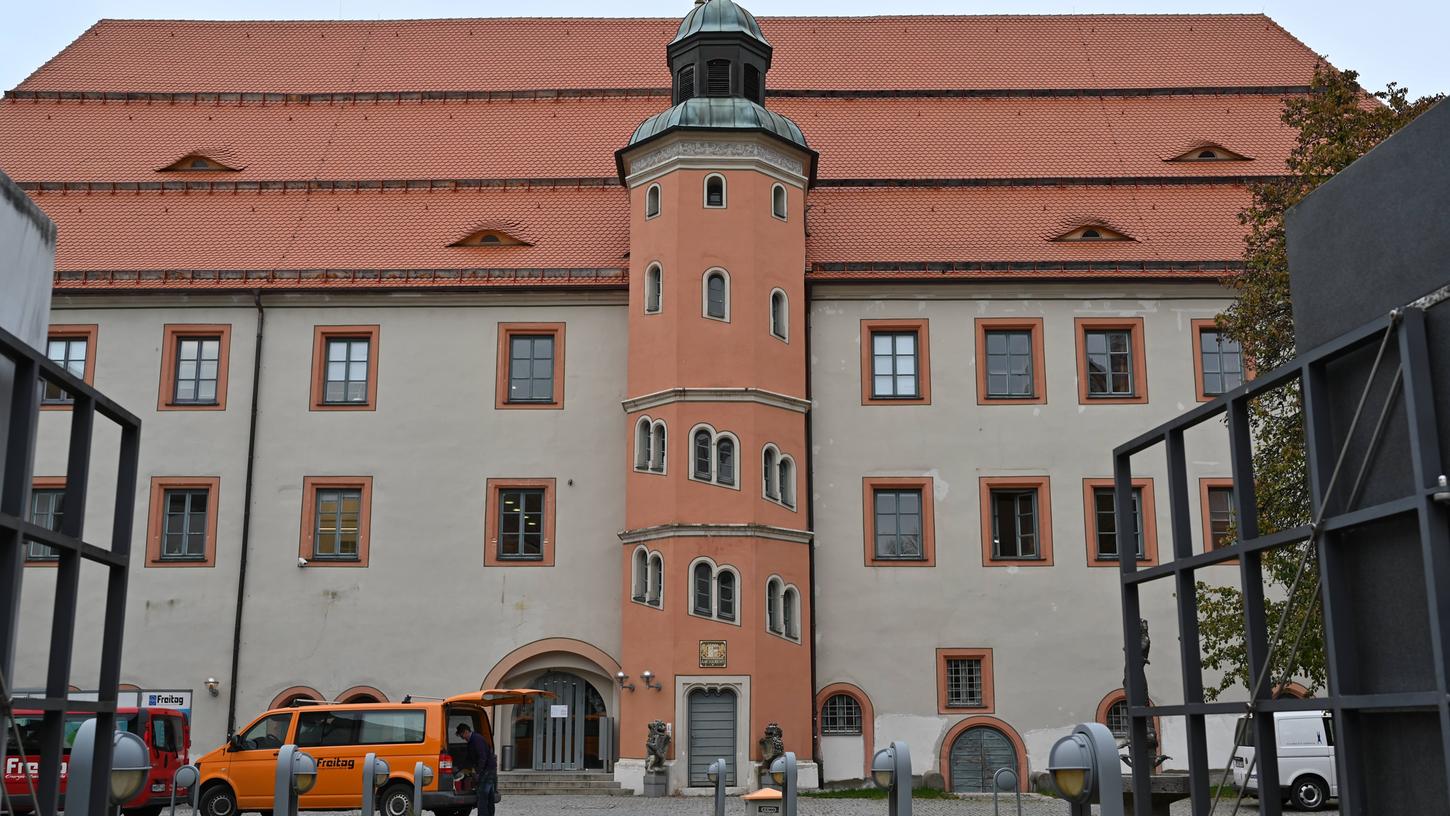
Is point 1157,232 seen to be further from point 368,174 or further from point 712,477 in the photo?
point 368,174

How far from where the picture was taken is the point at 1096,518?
30.3 metres

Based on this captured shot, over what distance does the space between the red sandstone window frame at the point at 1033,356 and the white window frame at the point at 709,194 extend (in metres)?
5.61

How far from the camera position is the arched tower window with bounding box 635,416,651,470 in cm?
2955

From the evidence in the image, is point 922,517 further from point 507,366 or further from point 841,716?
point 507,366

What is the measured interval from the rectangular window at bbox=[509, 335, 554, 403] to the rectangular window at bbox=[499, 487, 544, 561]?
188 centimetres

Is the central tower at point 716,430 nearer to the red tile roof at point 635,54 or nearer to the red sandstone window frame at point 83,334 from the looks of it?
the red tile roof at point 635,54

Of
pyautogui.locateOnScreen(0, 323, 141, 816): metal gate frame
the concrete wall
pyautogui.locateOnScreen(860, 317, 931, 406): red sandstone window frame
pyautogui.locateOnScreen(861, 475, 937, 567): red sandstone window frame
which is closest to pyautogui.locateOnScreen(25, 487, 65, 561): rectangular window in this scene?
the concrete wall

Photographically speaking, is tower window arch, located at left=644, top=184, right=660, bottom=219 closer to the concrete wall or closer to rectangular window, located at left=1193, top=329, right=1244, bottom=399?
the concrete wall

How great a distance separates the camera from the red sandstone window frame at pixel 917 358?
31000 mm

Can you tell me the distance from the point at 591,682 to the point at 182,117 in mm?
18013

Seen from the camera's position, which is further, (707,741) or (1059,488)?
(1059,488)

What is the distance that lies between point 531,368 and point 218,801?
11.8 meters

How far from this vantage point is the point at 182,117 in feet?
125

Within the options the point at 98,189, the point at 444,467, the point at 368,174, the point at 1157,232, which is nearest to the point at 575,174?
the point at 368,174
